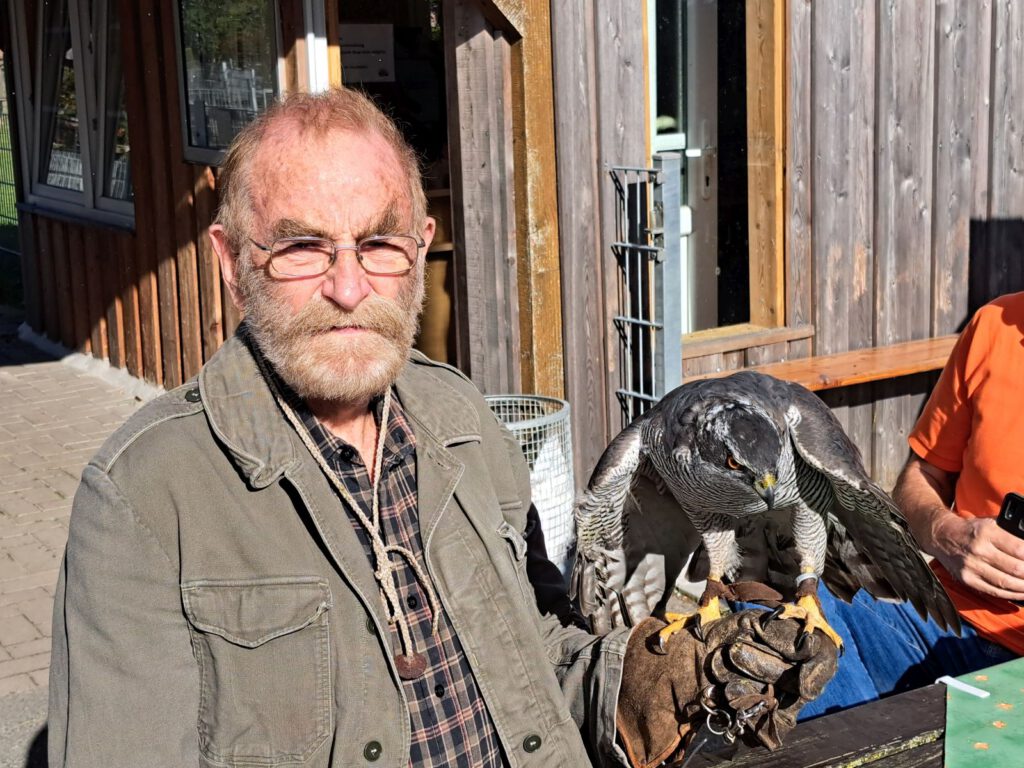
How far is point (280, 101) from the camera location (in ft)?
6.54

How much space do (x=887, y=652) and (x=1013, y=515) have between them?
0.50m

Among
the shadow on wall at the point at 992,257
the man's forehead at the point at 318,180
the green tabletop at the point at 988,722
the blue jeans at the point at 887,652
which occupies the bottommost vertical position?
the blue jeans at the point at 887,652

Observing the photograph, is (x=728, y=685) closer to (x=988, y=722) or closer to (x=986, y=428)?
(x=988, y=722)

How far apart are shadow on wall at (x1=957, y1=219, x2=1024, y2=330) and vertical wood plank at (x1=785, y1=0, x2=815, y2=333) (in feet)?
3.89

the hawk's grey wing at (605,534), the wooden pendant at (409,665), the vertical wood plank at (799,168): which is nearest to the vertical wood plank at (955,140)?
the vertical wood plank at (799,168)

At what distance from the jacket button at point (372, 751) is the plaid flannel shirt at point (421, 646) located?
76mm

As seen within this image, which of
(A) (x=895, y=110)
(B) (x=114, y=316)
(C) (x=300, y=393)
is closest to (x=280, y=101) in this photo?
(C) (x=300, y=393)

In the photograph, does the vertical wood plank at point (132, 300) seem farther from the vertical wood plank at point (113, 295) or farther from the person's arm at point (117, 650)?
the person's arm at point (117, 650)

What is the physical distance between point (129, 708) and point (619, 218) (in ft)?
12.5

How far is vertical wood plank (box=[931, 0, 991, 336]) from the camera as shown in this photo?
610 centimetres

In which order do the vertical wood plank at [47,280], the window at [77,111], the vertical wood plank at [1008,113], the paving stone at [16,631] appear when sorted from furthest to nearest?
the vertical wood plank at [47,280]
the window at [77,111]
the vertical wood plank at [1008,113]
the paving stone at [16,631]

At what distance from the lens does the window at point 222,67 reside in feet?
19.4

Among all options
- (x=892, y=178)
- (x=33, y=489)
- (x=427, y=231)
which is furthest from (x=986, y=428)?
(x=33, y=489)

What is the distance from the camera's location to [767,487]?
2713 millimetres
